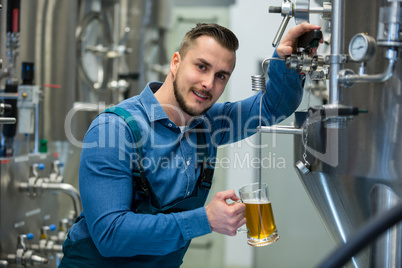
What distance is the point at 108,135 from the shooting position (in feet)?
4.11

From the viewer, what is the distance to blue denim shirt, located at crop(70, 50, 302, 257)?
120cm

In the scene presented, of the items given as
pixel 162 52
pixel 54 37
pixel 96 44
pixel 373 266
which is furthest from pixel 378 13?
pixel 162 52

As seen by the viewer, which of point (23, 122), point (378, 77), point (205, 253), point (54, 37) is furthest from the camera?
point (205, 253)

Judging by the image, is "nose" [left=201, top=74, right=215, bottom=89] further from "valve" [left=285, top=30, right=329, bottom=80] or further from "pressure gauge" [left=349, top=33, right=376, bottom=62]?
"pressure gauge" [left=349, top=33, right=376, bottom=62]

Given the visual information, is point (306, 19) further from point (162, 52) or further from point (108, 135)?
point (162, 52)

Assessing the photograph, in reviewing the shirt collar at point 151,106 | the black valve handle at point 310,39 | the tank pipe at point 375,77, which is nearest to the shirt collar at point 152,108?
the shirt collar at point 151,106

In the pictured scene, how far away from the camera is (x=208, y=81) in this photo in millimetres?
1395

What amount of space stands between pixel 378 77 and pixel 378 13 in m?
0.14

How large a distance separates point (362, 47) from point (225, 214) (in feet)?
1.52

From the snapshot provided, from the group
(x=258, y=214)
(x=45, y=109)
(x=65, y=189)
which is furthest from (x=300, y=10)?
(x=45, y=109)

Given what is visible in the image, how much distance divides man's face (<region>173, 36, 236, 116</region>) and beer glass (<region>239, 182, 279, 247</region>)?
32cm

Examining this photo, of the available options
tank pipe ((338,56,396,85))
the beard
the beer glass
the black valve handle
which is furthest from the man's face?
tank pipe ((338,56,396,85))

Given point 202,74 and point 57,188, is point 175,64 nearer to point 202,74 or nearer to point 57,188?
point 202,74

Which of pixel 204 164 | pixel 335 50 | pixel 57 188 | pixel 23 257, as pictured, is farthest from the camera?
pixel 57 188
